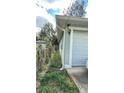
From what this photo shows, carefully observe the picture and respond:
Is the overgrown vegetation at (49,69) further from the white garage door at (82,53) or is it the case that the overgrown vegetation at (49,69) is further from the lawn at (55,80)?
the white garage door at (82,53)

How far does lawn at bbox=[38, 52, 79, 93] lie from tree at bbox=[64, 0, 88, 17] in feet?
1.59

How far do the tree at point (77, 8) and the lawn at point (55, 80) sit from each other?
49cm

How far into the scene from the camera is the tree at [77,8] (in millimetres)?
1919

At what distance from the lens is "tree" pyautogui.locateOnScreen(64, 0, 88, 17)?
6.30ft

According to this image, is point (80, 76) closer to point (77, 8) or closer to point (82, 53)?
point (82, 53)

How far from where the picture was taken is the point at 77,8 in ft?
6.52

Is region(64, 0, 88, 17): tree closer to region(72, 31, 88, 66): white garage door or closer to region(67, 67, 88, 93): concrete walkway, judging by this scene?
region(72, 31, 88, 66): white garage door

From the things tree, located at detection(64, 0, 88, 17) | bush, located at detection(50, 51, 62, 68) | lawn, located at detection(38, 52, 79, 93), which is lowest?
lawn, located at detection(38, 52, 79, 93)

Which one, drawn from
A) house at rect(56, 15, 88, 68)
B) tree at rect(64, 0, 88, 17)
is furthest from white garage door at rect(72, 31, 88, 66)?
tree at rect(64, 0, 88, 17)

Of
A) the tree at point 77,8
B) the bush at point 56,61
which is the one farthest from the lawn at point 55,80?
the tree at point 77,8
